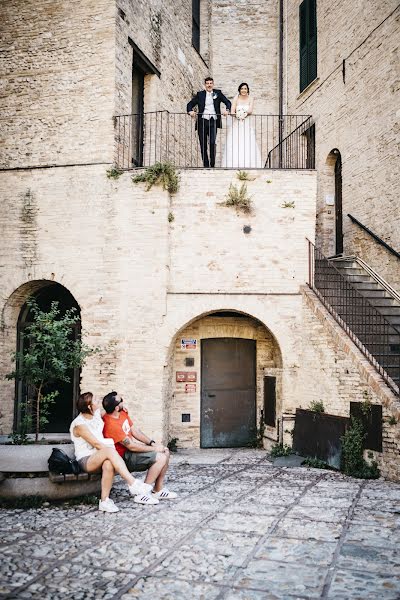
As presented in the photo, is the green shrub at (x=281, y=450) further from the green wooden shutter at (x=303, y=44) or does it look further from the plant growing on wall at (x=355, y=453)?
the green wooden shutter at (x=303, y=44)

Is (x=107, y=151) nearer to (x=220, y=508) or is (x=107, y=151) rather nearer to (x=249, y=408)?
(x=249, y=408)

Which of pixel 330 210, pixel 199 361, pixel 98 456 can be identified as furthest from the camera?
pixel 330 210

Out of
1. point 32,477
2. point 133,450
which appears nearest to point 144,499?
point 133,450

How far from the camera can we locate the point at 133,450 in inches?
280

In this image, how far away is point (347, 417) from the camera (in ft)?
30.3

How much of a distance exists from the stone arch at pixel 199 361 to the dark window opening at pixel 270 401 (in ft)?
0.20

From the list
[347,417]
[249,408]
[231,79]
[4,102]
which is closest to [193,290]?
[249,408]

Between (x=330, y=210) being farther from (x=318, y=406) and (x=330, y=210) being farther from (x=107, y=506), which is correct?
(x=107, y=506)

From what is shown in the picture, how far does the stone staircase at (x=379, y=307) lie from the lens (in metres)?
9.71

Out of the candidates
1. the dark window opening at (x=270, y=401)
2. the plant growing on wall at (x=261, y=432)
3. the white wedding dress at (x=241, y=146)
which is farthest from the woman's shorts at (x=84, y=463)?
the white wedding dress at (x=241, y=146)

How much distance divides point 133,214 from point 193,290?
197 centimetres

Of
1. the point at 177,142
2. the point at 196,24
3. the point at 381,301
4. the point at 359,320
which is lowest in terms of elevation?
the point at 359,320

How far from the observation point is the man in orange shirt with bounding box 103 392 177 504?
7.07 meters

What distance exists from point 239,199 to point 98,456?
6.26m
